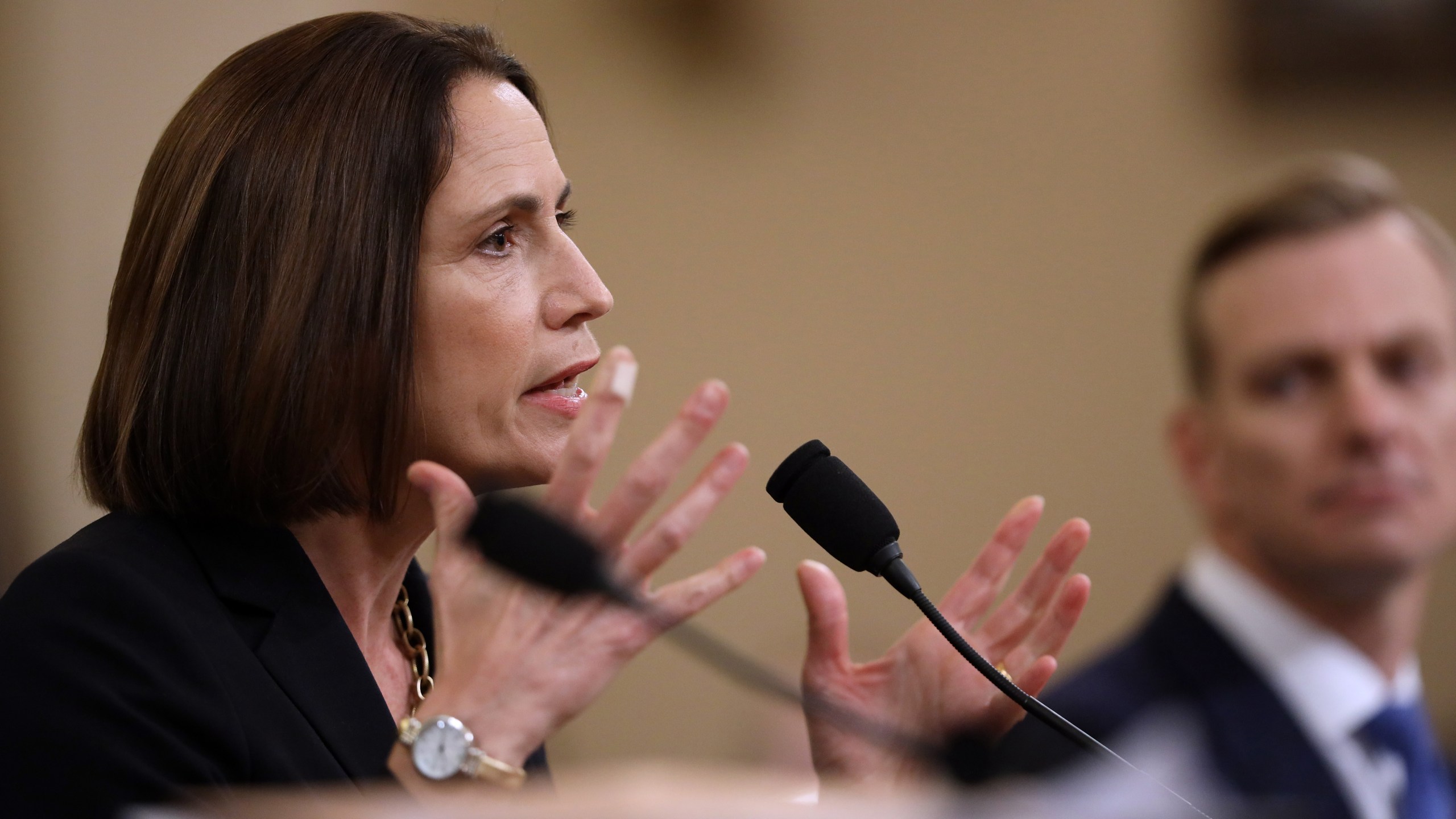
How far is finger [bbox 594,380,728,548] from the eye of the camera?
868mm

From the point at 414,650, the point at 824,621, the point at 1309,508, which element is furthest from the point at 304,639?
the point at 1309,508

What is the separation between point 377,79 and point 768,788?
3.05 feet

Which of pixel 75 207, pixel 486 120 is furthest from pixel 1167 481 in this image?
pixel 75 207

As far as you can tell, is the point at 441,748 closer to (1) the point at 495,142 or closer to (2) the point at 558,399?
(2) the point at 558,399

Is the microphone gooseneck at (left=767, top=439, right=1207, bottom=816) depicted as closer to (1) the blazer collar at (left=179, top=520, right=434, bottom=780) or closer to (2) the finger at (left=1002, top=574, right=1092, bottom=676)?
(2) the finger at (left=1002, top=574, right=1092, bottom=676)

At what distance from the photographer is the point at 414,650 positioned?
137 cm

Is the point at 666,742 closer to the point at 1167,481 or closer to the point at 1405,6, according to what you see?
the point at 1167,481

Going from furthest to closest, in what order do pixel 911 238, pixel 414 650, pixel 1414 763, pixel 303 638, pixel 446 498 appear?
pixel 911 238, pixel 1414 763, pixel 414 650, pixel 303 638, pixel 446 498

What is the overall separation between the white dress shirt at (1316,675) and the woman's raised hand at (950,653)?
2.64ft

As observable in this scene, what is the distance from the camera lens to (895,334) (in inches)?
119

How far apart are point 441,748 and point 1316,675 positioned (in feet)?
5.42

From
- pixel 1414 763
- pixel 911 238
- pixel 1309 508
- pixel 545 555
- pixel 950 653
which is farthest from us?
pixel 911 238

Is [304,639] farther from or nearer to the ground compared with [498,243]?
nearer to the ground

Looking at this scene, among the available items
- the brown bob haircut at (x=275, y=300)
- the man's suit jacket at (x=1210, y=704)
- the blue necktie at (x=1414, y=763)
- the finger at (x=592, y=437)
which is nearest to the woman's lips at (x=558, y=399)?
the brown bob haircut at (x=275, y=300)
